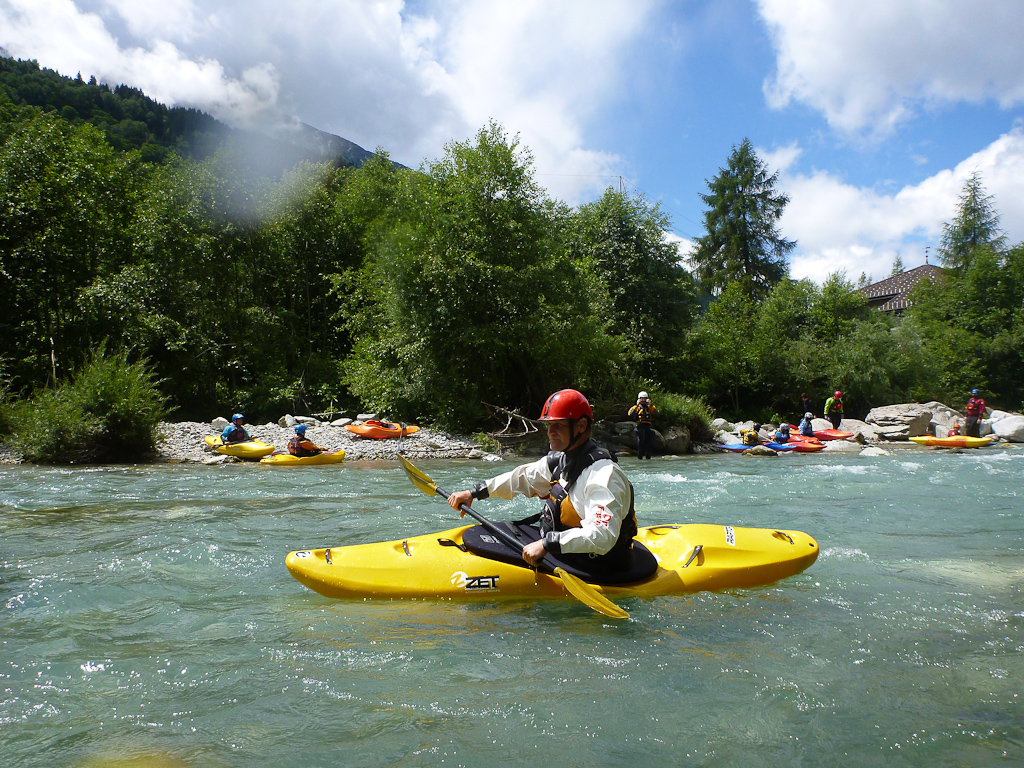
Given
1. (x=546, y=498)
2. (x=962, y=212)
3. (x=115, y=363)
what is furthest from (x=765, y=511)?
(x=962, y=212)

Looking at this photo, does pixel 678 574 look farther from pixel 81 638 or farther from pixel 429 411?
pixel 429 411

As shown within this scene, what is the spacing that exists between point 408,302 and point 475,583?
11176 millimetres

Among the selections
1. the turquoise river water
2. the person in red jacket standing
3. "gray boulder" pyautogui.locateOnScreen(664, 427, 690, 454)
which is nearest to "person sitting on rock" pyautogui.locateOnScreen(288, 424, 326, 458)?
the turquoise river water

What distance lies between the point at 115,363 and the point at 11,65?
36.0 m

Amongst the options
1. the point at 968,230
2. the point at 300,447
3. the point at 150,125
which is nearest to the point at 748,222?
the point at 968,230

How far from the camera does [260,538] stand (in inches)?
193

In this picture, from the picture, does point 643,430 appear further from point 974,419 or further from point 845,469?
point 974,419

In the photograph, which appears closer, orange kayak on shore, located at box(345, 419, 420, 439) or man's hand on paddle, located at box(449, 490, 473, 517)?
man's hand on paddle, located at box(449, 490, 473, 517)

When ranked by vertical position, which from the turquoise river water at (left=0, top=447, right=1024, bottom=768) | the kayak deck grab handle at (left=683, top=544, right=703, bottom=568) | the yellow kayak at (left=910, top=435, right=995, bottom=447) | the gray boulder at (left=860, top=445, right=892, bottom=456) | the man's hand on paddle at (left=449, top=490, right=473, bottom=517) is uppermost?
the man's hand on paddle at (left=449, top=490, right=473, bottom=517)

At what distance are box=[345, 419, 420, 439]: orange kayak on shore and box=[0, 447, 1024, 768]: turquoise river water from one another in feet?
24.4

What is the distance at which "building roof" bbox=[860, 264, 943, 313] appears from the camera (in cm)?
3020

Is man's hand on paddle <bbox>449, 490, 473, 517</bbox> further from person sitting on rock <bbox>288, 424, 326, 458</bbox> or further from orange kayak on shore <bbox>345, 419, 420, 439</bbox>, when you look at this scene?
orange kayak on shore <bbox>345, 419, 420, 439</bbox>

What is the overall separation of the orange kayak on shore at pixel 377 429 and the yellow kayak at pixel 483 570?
29.7ft

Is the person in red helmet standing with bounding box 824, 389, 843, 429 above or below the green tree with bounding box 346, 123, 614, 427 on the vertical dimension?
below
